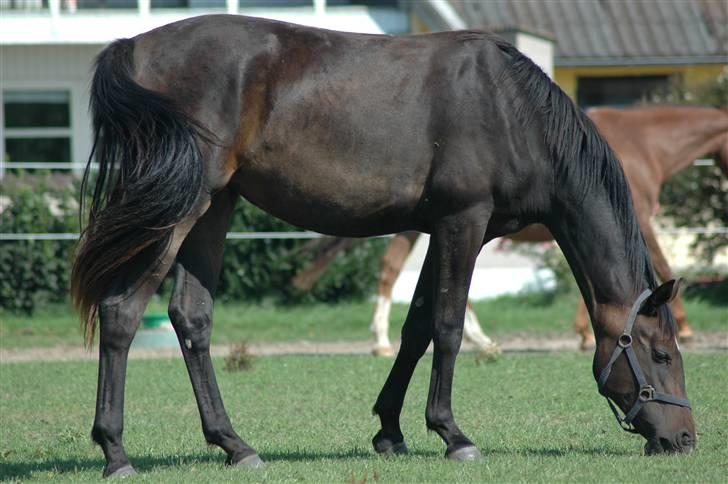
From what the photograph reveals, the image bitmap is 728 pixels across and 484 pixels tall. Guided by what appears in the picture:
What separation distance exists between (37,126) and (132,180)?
13.1 meters

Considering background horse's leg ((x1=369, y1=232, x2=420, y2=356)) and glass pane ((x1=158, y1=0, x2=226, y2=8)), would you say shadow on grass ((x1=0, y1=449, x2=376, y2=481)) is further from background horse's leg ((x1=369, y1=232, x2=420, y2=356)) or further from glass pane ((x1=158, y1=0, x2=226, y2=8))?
glass pane ((x1=158, y1=0, x2=226, y2=8))

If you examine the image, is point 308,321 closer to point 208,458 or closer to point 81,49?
point 81,49

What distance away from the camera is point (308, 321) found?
1392 centimetres

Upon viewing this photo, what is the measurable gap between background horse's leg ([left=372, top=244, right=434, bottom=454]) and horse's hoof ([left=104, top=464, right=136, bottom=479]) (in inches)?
53.4

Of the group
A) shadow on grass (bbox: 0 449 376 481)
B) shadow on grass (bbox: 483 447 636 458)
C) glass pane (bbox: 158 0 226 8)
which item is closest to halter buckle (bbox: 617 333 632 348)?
shadow on grass (bbox: 483 447 636 458)

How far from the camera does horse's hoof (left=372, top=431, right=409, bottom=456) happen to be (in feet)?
20.3

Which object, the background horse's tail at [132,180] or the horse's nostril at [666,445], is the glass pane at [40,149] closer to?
the background horse's tail at [132,180]

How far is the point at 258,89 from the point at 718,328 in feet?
28.6

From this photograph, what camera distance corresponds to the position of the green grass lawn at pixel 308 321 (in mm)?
13086

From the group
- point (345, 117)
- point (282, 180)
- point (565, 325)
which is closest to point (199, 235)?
point (282, 180)

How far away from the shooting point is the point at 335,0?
60.6 feet

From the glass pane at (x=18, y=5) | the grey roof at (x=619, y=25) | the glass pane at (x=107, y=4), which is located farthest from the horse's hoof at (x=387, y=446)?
the glass pane at (x=107, y=4)

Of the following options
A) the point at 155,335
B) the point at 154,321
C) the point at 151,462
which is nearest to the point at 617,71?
the point at 154,321

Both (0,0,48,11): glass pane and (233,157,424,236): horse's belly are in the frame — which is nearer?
(233,157,424,236): horse's belly
